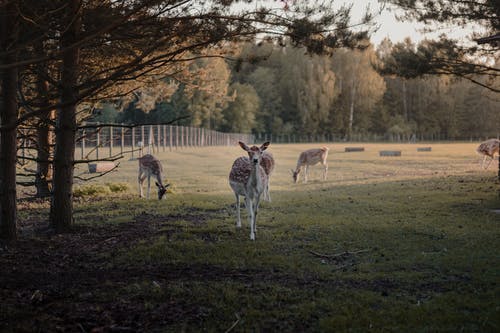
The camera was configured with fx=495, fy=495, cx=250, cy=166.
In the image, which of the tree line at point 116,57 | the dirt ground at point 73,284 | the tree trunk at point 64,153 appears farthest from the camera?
the tree trunk at point 64,153

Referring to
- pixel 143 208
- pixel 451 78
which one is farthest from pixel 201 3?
pixel 451 78

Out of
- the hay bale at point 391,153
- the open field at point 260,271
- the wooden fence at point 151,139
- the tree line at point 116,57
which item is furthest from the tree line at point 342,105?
the open field at point 260,271

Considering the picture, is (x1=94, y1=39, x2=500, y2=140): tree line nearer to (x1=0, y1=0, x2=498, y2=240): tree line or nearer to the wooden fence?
the wooden fence

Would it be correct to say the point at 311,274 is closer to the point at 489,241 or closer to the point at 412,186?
the point at 489,241

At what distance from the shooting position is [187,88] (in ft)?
45.5

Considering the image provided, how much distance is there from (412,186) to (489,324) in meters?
12.5

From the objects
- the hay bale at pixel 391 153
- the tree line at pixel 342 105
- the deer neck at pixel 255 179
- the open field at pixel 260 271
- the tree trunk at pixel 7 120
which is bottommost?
the open field at pixel 260 271

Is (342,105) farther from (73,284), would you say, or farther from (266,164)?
(73,284)

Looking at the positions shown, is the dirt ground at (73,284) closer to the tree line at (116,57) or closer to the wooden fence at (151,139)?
the tree line at (116,57)

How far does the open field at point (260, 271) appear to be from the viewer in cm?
464

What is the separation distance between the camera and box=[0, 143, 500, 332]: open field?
15.2ft

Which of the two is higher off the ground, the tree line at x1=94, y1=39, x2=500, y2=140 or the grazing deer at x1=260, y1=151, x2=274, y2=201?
the tree line at x1=94, y1=39, x2=500, y2=140

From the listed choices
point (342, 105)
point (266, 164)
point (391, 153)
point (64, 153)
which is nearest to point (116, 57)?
point (64, 153)

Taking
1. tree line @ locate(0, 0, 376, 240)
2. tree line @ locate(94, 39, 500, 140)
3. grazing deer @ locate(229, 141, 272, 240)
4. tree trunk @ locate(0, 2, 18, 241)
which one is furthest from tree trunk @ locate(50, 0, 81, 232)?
tree line @ locate(94, 39, 500, 140)
